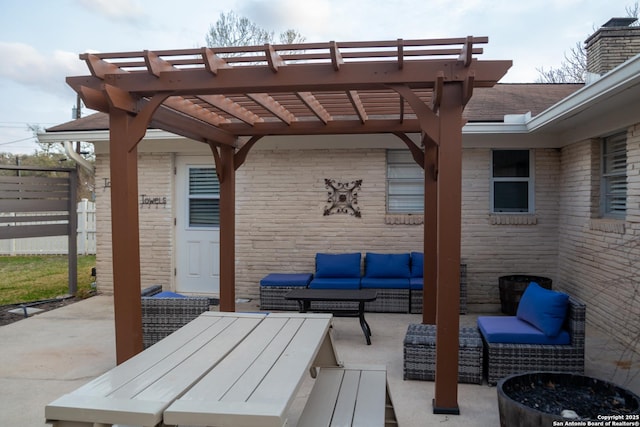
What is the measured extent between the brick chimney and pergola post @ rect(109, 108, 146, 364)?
7.18 metres

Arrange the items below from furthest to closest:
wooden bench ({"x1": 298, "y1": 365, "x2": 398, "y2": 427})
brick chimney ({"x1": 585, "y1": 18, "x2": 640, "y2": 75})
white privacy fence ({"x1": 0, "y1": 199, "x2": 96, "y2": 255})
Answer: white privacy fence ({"x1": 0, "y1": 199, "x2": 96, "y2": 255})
brick chimney ({"x1": 585, "y1": 18, "x2": 640, "y2": 75})
wooden bench ({"x1": 298, "y1": 365, "x2": 398, "y2": 427})

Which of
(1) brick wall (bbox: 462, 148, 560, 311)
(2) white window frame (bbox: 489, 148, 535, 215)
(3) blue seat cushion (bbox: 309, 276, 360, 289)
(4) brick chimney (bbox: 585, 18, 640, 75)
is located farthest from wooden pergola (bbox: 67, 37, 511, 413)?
(4) brick chimney (bbox: 585, 18, 640, 75)

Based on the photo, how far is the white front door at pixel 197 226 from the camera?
29.8 feet

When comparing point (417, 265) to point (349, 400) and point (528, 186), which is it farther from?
point (349, 400)

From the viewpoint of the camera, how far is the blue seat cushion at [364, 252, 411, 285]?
314 inches

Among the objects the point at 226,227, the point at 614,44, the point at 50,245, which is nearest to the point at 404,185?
the point at 226,227

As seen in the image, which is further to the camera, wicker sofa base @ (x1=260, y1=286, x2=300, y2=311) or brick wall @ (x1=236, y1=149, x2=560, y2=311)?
brick wall @ (x1=236, y1=149, x2=560, y2=311)

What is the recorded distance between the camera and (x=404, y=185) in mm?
8570

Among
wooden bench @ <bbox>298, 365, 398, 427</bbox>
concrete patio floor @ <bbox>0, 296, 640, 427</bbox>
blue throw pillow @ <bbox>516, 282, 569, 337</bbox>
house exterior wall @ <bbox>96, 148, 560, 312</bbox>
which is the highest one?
house exterior wall @ <bbox>96, 148, 560, 312</bbox>

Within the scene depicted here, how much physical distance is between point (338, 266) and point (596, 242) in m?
3.55

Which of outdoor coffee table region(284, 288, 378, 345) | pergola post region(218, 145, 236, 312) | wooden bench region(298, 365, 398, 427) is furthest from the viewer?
pergola post region(218, 145, 236, 312)

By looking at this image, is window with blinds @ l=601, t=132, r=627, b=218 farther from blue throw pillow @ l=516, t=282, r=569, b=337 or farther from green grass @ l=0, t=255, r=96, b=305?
green grass @ l=0, t=255, r=96, b=305

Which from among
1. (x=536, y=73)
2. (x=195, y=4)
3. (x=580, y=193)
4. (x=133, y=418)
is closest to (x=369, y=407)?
(x=133, y=418)

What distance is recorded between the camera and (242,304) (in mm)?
8469
